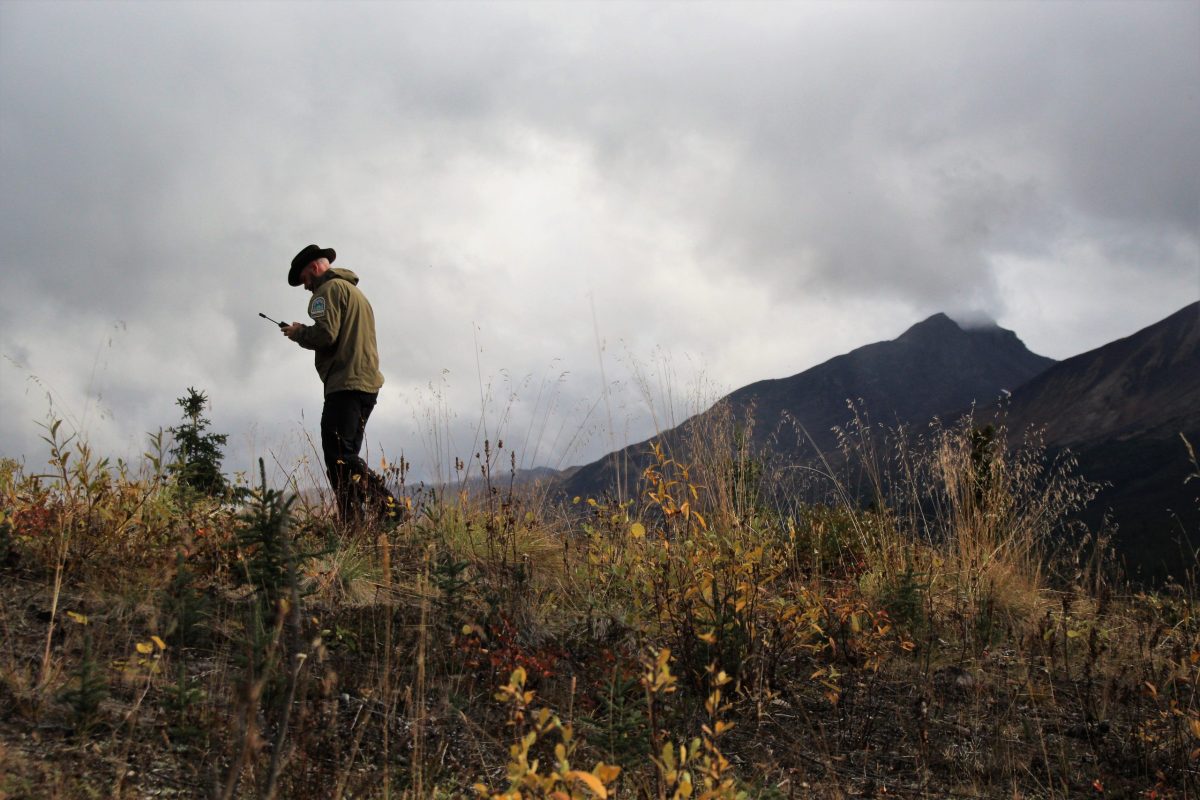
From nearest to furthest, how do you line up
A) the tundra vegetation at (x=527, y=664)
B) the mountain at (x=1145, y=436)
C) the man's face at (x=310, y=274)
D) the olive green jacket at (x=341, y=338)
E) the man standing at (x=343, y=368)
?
the tundra vegetation at (x=527, y=664)
the man standing at (x=343, y=368)
the olive green jacket at (x=341, y=338)
the man's face at (x=310, y=274)
the mountain at (x=1145, y=436)

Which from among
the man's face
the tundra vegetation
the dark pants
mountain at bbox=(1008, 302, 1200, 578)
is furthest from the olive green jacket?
mountain at bbox=(1008, 302, 1200, 578)

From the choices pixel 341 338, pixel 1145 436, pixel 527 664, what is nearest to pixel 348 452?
pixel 341 338

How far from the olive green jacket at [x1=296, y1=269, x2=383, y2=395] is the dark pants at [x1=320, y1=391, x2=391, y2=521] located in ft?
0.35

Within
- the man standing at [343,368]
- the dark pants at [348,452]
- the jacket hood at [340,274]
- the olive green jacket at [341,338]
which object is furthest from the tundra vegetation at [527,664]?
the jacket hood at [340,274]

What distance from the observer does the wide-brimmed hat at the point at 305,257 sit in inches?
249

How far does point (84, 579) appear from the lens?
11.5 ft

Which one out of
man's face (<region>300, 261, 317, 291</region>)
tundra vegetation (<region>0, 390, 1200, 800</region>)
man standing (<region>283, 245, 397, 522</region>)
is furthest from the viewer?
man's face (<region>300, 261, 317, 291</region>)

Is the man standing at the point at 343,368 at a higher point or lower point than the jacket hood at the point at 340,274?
lower

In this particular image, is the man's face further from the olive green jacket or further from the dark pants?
the dark pants

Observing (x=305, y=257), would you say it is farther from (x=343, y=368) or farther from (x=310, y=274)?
(x=343, y=368)

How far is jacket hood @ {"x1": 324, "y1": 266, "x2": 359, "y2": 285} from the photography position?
611cm

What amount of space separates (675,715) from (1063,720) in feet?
6.28

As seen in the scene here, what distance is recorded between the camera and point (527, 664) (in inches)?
121

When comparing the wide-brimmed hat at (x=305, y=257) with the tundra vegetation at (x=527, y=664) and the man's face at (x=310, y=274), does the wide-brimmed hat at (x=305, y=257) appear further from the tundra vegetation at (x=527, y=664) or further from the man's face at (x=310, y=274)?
the tundra vegetation at (x=527, y=664)
